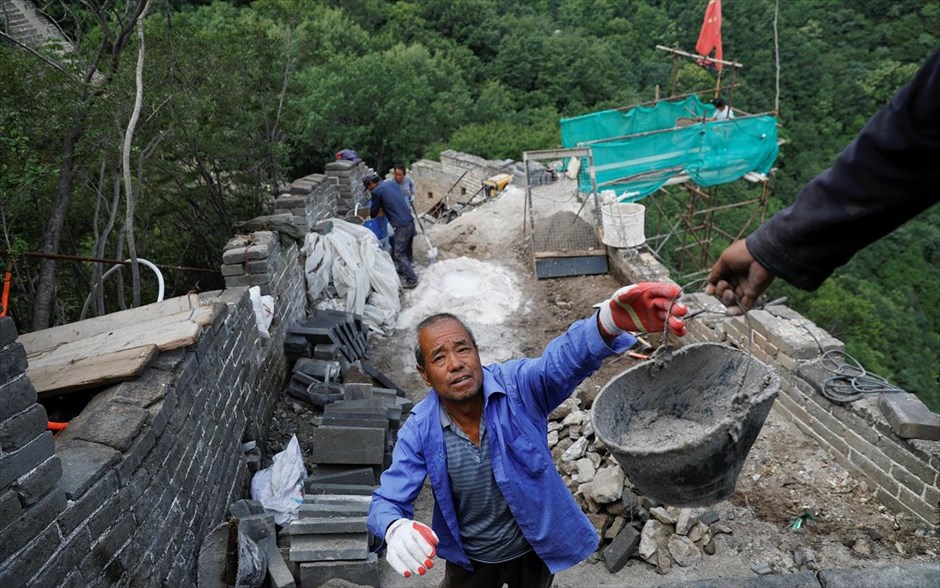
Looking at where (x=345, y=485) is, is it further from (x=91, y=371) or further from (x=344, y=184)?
(x=344, y=184)

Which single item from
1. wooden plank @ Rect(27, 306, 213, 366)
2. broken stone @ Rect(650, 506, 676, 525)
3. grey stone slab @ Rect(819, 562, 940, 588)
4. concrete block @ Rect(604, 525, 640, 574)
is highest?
wooden plank @ Rect(27, 306, 213, 366)

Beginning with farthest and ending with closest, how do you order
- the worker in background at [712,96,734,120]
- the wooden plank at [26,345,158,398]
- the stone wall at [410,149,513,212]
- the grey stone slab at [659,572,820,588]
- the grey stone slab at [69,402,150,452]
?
the stone wall at [410,149,513,212] < the worker in background at [712,96,734,120] < the wooden plank at [26,345,158,398] < the grey stone slab at [69,402,150,452] < the grey stone slab at [659,572,820,588]

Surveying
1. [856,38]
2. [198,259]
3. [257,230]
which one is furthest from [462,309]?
[856,38]

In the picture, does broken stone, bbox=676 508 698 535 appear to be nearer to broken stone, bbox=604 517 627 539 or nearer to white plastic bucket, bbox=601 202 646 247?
broken stone, bbox=604 517 627 539

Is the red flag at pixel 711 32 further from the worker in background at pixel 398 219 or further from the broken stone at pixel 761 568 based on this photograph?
the broken stone at pixel 761 568

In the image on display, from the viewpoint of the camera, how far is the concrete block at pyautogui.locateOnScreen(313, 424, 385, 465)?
4441 mm

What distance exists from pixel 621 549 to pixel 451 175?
1262 cm

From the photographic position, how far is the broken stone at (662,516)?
4.21m

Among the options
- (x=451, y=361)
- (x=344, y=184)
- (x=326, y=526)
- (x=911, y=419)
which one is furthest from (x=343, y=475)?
(x=344, y=184)

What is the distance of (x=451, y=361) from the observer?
2410mm

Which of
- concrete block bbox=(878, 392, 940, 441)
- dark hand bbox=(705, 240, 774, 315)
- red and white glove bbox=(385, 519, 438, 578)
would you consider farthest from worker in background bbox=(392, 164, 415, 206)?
dark hand bbox=(705, 240, 774, 315)

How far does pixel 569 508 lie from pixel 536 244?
6.97m

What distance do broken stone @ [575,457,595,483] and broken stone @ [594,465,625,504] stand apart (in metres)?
0.08

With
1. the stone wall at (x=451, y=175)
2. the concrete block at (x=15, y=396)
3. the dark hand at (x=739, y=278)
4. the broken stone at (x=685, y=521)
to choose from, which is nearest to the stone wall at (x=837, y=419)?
the broken stone at (x=685, y=521)
